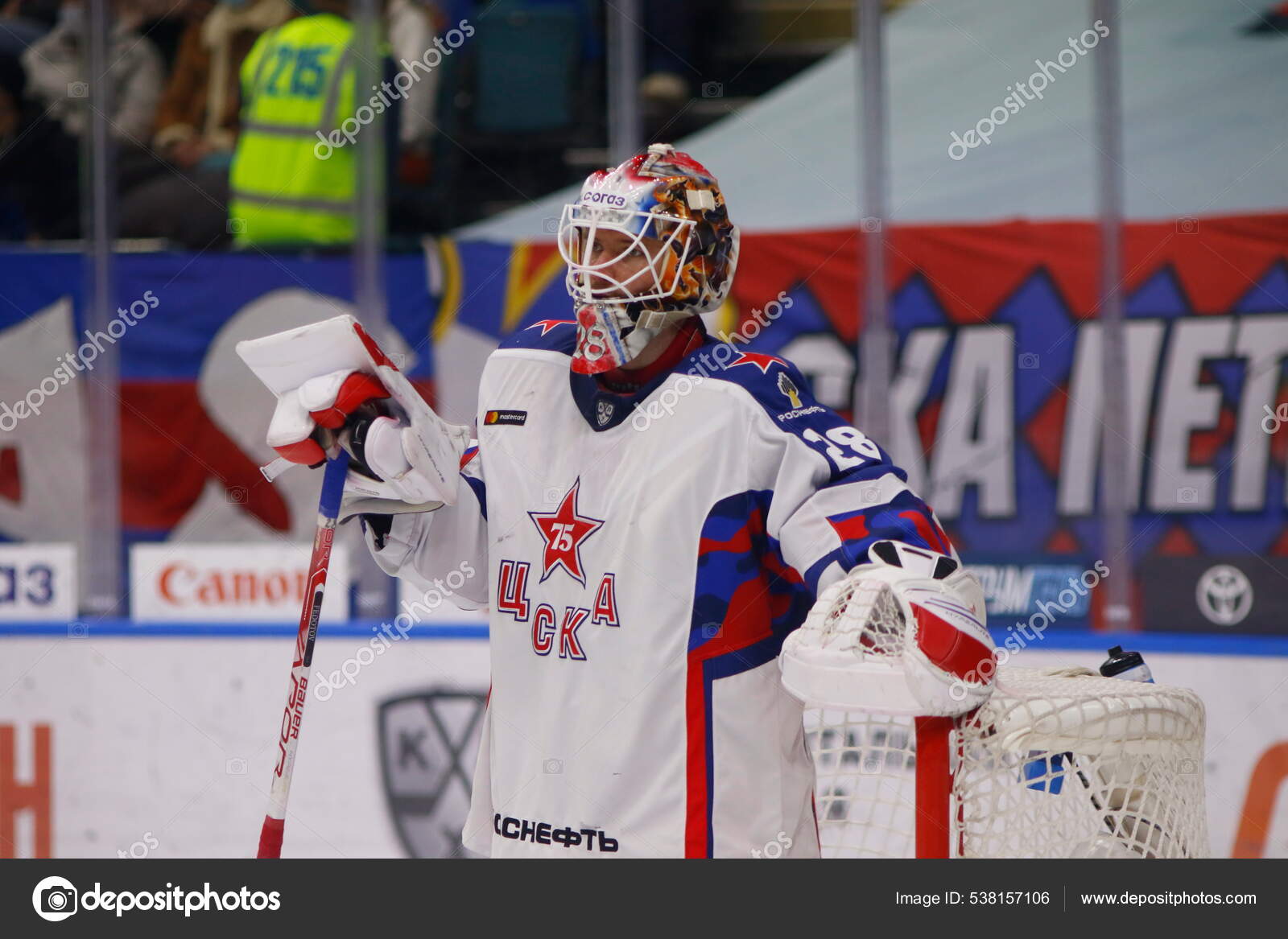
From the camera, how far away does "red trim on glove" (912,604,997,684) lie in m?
1.72

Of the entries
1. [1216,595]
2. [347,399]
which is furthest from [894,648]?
[1216,595]

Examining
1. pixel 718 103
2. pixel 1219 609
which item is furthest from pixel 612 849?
pixel 718 103

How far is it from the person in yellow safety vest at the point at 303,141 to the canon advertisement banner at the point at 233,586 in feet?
3.17

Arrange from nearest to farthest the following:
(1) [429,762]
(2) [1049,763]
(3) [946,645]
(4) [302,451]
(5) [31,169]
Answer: (3) [946,645] < (2) [1049,763] < (4) [302,451] < (1) [429,762] < (5) [31,169]

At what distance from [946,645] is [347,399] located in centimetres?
84

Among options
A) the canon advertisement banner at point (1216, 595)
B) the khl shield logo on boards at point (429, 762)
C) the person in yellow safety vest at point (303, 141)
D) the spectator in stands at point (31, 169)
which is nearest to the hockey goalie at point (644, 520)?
the khl shield logo on boards at point (429, 762)

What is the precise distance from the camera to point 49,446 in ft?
15.2

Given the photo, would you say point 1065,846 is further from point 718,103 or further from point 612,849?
point 718,103

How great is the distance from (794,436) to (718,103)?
10.3 ft

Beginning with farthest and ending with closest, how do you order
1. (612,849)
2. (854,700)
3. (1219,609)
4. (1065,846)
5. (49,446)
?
(49,446), (1219,609), (612,849), (1065,846), (854,700)

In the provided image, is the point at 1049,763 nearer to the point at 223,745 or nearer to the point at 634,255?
the point at 634,255

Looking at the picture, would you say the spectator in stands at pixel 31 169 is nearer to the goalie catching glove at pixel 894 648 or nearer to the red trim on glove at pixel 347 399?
the red trim on glove at pixel 347 399

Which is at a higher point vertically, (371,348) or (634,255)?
(634,255)

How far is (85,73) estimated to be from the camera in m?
4.51
